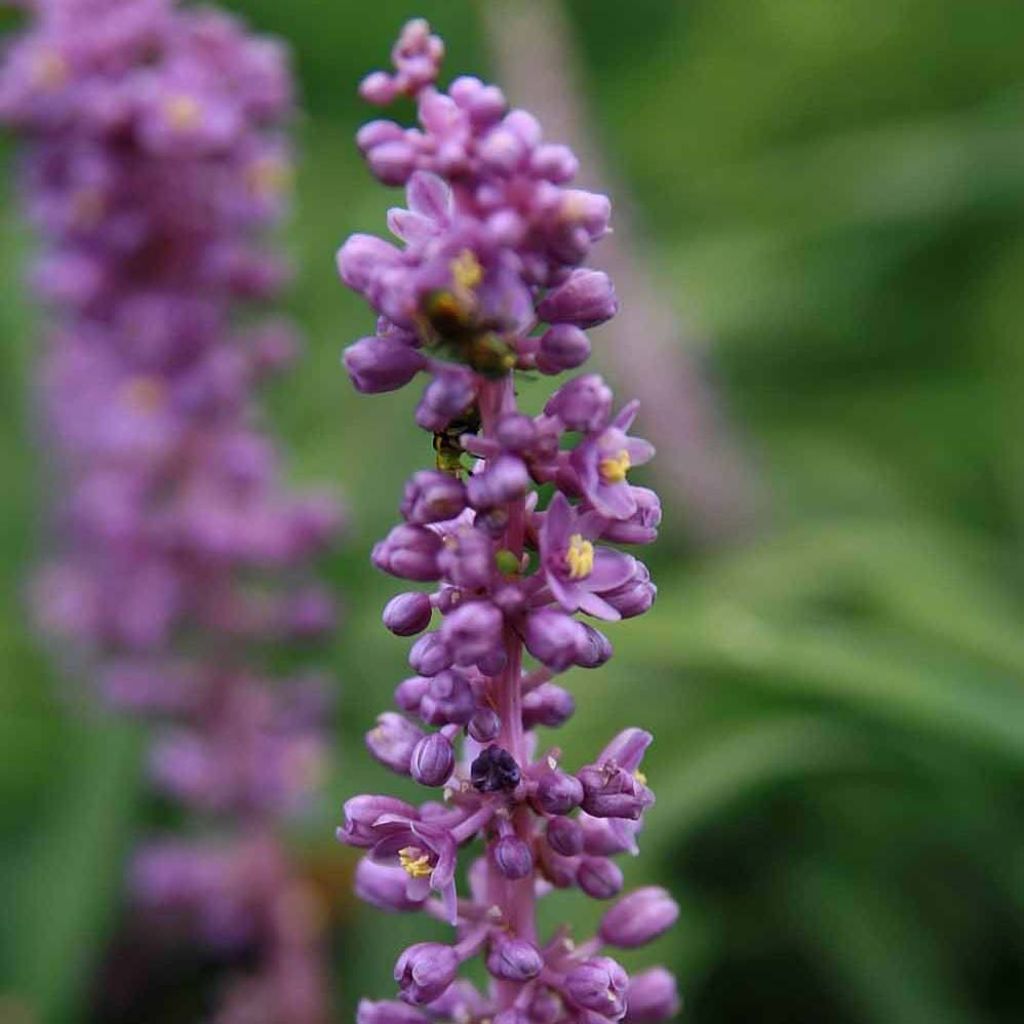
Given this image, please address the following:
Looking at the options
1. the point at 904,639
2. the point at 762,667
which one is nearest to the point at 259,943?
the point at 762,667

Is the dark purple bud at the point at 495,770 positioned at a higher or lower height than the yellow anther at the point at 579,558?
lower

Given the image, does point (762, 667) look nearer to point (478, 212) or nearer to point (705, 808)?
point (705, 808)

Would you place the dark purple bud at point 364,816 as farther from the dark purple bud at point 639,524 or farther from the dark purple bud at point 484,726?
the dark purple bud at point 639,524

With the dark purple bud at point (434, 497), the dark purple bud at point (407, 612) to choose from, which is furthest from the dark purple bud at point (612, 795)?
the dark purple bud at point (434, 497)

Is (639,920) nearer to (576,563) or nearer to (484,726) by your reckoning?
(484,726)

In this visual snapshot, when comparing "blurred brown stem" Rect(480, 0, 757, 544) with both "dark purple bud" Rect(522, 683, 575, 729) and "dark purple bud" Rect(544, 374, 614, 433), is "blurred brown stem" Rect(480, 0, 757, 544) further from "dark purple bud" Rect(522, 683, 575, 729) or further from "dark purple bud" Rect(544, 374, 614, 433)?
"dark purple bud" Rect(544, 374, 614, 433)

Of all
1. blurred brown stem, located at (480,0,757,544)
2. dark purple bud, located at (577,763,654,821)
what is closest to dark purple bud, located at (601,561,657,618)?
dark purple bud, located at (577,763,654,821)

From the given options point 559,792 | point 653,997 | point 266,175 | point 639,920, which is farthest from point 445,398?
point 266,175
